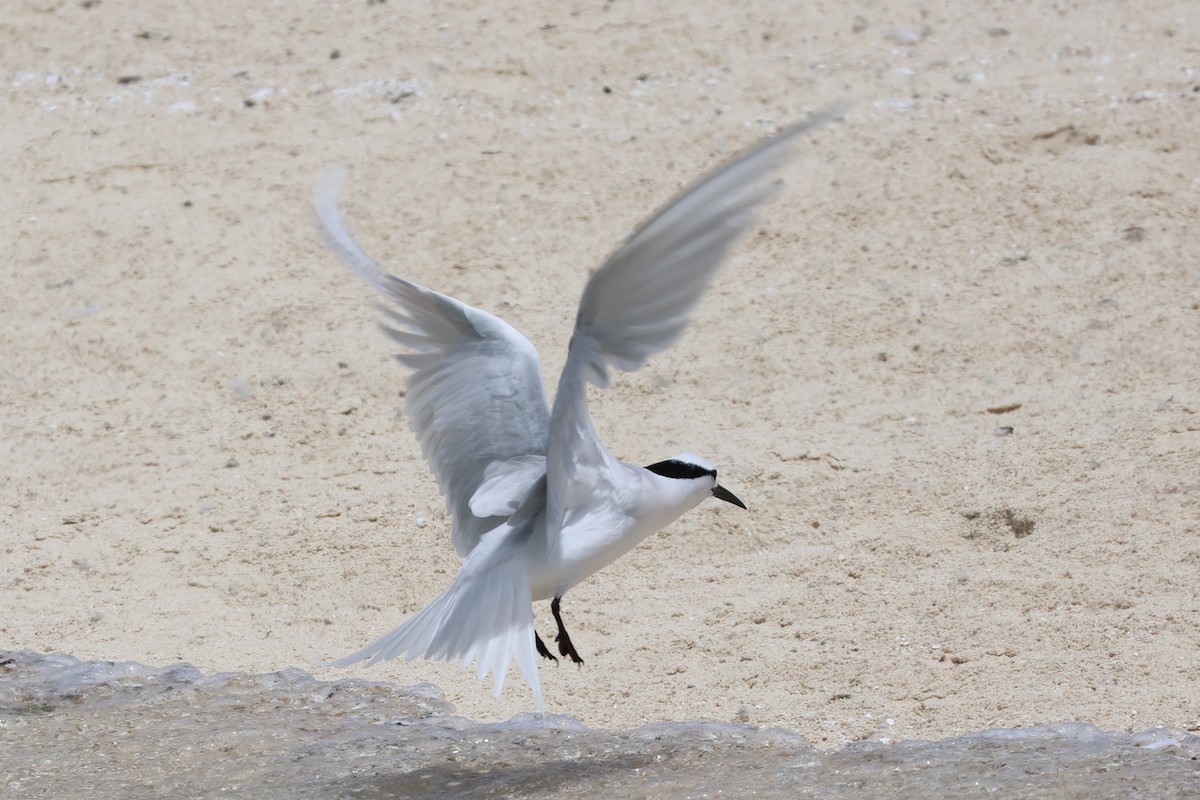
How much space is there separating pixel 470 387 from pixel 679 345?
7.10 feet

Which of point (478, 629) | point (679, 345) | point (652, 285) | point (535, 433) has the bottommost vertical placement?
point (679, 345)

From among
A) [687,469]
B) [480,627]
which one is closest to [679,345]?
[687,469]

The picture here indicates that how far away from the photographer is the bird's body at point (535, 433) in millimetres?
3180

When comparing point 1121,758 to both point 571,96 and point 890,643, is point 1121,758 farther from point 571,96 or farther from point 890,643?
point 571,96

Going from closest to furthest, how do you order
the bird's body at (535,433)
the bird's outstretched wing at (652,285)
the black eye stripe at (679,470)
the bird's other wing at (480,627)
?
the bird's outstretched wing at (652,285) → the bird's body at (535,433) → the bird's other wing at (480,627) → the black eye stripe at (679,470)

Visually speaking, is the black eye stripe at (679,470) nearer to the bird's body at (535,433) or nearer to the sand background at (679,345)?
the bird's body at (535,433)

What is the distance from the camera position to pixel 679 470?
404cm

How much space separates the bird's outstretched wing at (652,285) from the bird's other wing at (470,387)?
0.35 metres

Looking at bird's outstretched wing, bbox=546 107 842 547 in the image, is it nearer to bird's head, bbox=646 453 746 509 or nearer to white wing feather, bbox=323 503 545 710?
white wing feather, bbox=323 503 545 710

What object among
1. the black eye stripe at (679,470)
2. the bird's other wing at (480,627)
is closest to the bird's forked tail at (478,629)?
the bird's other wing at (480,627)

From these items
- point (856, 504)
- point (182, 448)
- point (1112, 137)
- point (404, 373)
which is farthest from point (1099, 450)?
point (182, 448)

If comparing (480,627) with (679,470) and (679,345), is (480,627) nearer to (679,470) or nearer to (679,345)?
(679,470)

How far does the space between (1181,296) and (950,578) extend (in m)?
1.97

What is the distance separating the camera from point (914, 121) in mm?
7008
